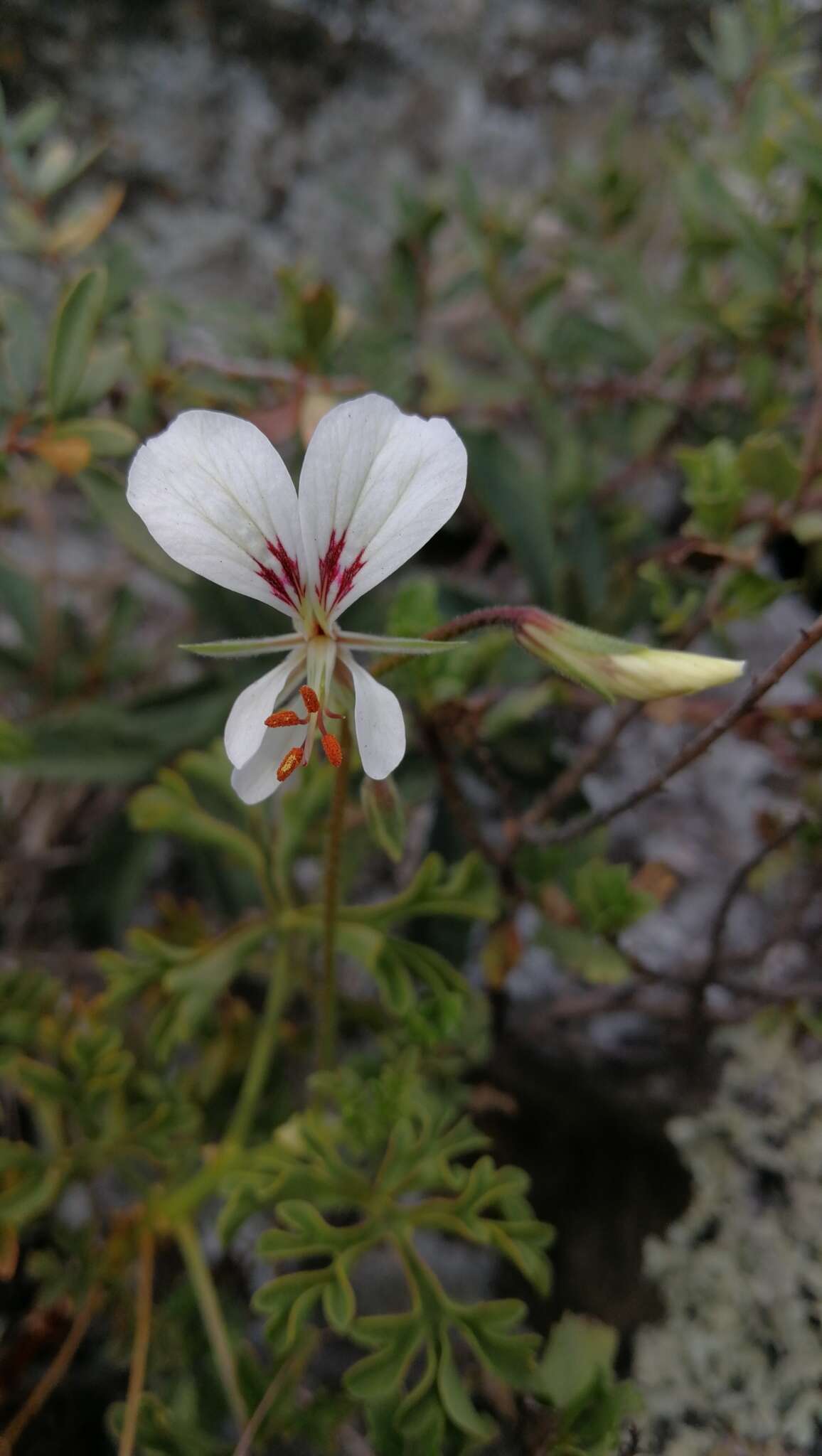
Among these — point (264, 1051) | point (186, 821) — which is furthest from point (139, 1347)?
point (186, 821)

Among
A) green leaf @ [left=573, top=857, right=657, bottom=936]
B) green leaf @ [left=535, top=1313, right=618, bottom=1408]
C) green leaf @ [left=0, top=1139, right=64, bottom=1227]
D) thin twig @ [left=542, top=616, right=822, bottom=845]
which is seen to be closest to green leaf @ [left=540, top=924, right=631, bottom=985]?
green leaf @ [left=573, top=857, right=657, bottom=936]

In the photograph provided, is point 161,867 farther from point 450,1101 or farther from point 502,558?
point 502,558

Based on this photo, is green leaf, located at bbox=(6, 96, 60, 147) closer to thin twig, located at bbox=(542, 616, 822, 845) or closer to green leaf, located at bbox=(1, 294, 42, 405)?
green leaf, located at bbox=(1, 294, 42, 405)

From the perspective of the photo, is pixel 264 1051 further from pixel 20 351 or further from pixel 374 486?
pixel 20 351

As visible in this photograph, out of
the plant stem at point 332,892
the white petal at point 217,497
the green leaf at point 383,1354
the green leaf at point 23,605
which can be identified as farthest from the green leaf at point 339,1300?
the green leaf at point 23,605

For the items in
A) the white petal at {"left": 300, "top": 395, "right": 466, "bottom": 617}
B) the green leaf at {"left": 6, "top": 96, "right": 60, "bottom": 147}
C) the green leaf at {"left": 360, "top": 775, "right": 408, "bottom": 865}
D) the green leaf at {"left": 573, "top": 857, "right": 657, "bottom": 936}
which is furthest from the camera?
the green leaf at {"left": 6, "top": 96, "right": 60, "bottom": 147}
